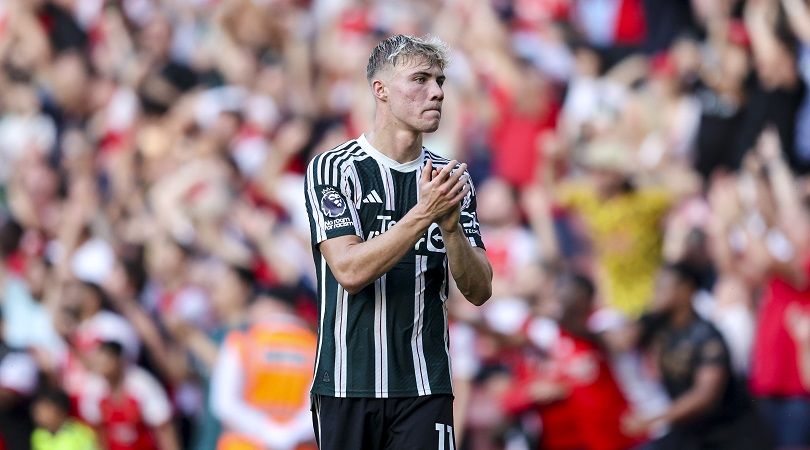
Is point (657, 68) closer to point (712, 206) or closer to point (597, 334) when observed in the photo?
point (712, 206)

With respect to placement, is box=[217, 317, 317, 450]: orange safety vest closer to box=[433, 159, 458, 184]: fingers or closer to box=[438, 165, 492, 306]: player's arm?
box=[438, 165, 492, 306]: player's arm

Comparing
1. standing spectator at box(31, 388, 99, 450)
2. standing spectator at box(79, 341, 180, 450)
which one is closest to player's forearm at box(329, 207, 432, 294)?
standing spectator at box(31, 388, 99, 450)

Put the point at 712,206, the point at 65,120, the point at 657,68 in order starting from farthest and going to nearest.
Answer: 1. the point at 65,120
2. the point at 657,68
3. the point at 712,206

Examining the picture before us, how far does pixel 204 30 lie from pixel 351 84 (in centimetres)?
223

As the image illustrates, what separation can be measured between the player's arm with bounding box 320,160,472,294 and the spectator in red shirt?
181 inches

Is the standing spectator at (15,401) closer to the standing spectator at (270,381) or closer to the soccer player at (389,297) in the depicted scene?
the standing spectator at (270,381)

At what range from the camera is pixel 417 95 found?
5.72m

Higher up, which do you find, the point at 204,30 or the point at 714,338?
the point at 204,30

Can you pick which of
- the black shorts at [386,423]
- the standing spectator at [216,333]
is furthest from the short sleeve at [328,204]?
the standing spectator at [216,333]

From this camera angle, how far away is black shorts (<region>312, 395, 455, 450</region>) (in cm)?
569

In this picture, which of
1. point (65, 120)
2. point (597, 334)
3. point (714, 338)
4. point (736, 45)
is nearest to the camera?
point (714, 338)

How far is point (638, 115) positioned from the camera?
40.1 feet

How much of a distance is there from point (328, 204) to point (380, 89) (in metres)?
0.52

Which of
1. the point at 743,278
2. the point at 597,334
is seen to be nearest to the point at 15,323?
the point at 597,334
